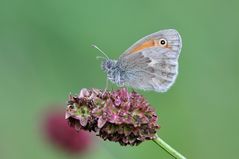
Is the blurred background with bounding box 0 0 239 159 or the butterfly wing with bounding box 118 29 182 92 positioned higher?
the blurred background with bounding box 0 0 239 159

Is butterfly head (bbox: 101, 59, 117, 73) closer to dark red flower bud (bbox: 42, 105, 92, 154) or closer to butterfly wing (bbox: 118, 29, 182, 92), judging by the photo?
butterfly wing (bbox: 118, 29, 182, 92)

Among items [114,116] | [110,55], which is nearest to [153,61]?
[114,116]

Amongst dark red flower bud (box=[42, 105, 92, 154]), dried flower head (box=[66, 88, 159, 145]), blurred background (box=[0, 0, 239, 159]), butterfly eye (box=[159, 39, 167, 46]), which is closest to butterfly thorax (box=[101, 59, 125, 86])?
butterfly eye (box=[159, 39, 167, 46])

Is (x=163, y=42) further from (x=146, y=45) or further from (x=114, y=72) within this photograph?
(x=114, y=72)

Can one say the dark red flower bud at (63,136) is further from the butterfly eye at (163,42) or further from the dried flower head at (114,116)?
the dried flower head at (114,116)

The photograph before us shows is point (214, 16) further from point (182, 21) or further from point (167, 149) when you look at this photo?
point (167, 149)
